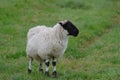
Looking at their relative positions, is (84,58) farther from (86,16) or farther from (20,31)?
(86,16)

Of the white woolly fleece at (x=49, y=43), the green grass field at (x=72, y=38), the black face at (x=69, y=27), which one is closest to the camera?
the white woolly fleece at (x=49, y=43)

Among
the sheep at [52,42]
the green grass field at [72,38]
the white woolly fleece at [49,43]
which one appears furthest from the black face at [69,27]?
the green grass field at [72,38]

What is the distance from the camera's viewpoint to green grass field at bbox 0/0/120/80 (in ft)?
43.6

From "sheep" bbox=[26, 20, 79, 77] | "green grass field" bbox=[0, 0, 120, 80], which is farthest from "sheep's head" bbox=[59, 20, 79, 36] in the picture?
"green grass field" bbox=[0, 0, 120, 80]

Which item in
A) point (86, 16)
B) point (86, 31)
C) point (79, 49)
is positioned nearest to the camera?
point (79, 49)

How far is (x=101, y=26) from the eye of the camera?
25859 millimetres

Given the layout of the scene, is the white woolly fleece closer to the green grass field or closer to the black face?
the black face

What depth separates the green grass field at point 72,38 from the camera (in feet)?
43.6

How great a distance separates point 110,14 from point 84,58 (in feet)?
47.9

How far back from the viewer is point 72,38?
20734 mm

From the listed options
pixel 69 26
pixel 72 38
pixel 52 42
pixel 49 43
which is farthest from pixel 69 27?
pixel 72 38

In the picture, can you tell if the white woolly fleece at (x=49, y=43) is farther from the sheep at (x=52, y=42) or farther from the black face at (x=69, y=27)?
the black face at (x=69, y=27)

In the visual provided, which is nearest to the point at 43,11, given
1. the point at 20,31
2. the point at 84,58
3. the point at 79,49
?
the point at 20,31

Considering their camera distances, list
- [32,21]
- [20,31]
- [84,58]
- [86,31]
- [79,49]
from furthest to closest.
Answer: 1. [32,21]
2. [86,31]
3. [20,31]
4. [79,49]
5. [84,58]
